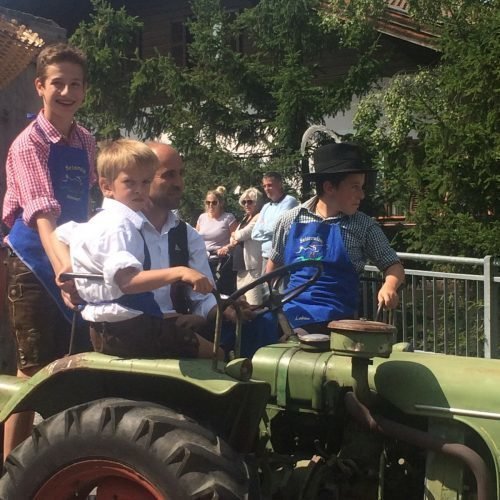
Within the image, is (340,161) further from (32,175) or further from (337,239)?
(32,175)

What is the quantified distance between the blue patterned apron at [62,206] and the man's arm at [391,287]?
132cm

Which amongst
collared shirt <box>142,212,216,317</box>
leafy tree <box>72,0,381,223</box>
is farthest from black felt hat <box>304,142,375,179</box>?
leafy tree <box>72,0,381,223</box>

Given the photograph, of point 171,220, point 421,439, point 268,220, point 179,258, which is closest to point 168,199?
point 171,220

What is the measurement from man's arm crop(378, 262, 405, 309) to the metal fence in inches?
111

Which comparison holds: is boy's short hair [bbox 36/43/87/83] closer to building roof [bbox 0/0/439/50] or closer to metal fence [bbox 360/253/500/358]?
metal fence [bbox 360/253/500/358]

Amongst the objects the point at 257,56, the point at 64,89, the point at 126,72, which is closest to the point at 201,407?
the point at 64,89

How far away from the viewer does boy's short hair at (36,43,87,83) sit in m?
3.23

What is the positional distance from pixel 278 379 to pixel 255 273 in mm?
6056

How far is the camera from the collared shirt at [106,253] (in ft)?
8.50

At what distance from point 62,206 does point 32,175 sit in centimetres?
22

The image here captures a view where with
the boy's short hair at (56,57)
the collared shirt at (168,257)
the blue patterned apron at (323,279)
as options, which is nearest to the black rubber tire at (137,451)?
the collared shirt at (168,257)

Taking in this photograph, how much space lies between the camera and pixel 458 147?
8.76m

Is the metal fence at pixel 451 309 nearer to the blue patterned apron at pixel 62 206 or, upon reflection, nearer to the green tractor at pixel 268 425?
the blue patterned apron at pixel 62 206

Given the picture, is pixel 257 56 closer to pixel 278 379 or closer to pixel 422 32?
pixel 422 32
